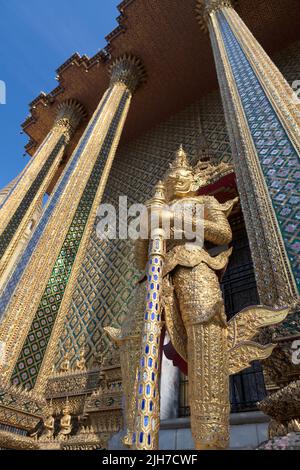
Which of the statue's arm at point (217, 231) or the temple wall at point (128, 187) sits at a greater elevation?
the temple wall at point (128, 187)

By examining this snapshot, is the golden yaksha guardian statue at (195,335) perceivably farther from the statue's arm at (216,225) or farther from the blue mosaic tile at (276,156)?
the blue mosaic tile at (276,156)

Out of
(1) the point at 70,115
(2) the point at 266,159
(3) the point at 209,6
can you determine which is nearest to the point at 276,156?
(2) the point at 266,159

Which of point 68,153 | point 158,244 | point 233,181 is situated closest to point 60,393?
point 158,244

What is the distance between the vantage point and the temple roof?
6.04m

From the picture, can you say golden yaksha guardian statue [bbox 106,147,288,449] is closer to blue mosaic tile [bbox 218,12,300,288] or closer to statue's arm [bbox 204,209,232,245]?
statue's arm [bbox 204,209,232,245]

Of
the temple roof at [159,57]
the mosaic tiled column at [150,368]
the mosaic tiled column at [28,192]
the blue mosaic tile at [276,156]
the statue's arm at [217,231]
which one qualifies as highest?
the temple roof at [159,57]

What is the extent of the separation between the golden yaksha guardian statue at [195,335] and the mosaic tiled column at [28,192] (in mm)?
2920

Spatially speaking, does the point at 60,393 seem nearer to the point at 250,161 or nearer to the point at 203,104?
the point at 250,161

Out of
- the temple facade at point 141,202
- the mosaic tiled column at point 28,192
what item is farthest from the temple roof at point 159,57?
the mosaic tiled column at point 28,192

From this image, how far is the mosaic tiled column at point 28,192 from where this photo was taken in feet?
14.4

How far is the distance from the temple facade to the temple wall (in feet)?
0.10

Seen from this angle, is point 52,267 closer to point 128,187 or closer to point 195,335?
point 195,335
